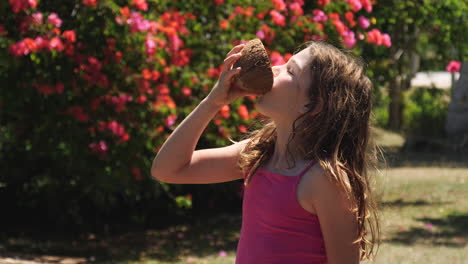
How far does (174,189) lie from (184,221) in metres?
0.74

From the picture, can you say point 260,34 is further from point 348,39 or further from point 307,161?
point 307,161

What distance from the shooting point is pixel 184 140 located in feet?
7.72

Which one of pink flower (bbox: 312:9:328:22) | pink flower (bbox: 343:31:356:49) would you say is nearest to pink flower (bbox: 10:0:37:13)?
pink flower (bbox: 312:9:328:22)

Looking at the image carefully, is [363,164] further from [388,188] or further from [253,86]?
[388,188]

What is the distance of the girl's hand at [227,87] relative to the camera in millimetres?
2244

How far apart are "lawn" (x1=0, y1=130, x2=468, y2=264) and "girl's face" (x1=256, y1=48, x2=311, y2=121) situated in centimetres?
309

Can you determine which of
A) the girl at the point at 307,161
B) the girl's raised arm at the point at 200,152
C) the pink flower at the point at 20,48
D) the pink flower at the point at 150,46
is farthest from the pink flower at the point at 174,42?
the girl at the point at 307,161

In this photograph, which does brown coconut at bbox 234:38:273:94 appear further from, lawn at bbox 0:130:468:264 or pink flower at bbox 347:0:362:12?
pink flower at bbox 347:0:362:12

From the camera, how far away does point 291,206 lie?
82.7 inches

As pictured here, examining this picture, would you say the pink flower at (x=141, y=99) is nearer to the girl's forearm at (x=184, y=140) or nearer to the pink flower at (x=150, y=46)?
the pink flower at (x=150, y=46)

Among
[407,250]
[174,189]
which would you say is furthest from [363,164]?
[174,189]

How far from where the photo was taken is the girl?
2.05 metres

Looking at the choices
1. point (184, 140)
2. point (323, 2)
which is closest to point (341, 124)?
point (184, 140)

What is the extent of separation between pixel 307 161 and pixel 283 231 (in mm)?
215
